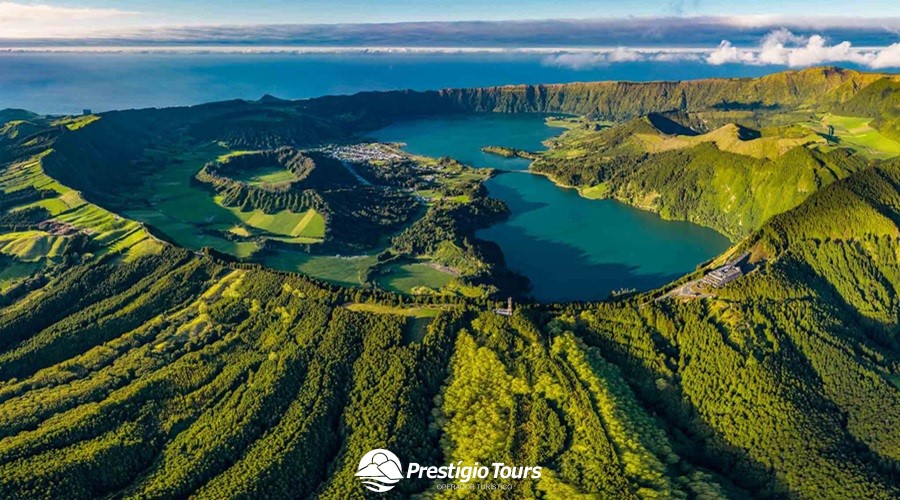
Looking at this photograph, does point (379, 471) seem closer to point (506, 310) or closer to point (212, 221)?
point (506, 310)

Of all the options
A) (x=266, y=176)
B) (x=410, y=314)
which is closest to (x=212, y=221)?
(x=266, y=176)

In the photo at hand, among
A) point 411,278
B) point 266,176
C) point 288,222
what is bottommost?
point 411,278

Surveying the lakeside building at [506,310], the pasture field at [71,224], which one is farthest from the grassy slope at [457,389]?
the pasture field at [71,224]

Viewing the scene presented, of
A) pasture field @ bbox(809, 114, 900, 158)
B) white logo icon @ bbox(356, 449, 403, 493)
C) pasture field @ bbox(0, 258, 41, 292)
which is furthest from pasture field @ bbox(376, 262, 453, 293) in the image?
pasture field @ bbox(809, 114, 900, 158)

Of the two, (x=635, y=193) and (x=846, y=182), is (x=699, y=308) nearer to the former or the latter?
(x=846, y=182)

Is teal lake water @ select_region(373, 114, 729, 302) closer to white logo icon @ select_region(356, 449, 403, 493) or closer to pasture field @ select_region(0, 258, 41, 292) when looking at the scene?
white logo icon @ select_region(356, 449, 403, 493)

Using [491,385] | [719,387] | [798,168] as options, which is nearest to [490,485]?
[491,385]
